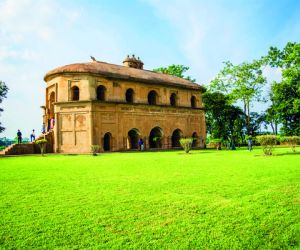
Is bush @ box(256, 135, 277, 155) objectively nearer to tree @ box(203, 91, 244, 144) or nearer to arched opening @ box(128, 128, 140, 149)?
arched opening @ box(128, 128, 140, 149)

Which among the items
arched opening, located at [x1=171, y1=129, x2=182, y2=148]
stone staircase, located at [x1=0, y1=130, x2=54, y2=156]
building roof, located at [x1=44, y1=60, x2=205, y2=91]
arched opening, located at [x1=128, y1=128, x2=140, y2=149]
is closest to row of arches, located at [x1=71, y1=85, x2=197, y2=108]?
building roof, located at [x1=44, y1=60, x2=205, y2=91]

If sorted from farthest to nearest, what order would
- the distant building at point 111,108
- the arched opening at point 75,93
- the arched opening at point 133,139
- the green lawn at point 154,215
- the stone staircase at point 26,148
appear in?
the arched opening at point 133,139, the arched opening at point 75,93, the distant building at point 111,108, the stone staircase at point 26,148, the green lawn at point 154,215

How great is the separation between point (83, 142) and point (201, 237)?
19.9 m

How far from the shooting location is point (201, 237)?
116 inches

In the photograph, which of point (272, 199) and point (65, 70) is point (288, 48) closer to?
point (65, 70)

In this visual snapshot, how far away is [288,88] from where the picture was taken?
27734 millimetres

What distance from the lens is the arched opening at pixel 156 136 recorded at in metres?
26.5

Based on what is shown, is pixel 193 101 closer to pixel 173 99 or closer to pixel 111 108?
pixel 173 99

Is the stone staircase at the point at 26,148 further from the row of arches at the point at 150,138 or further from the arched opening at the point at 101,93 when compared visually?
the arched opening at the point at 101,93

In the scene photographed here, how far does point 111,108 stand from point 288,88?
1819 centimetres

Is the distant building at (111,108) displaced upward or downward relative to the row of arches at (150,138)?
upward

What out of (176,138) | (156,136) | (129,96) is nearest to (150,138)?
(156,136)

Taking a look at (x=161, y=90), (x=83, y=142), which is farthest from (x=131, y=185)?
(x=161, y=90)

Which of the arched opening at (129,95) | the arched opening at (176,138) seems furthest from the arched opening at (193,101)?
the arched opening at (129,95)
